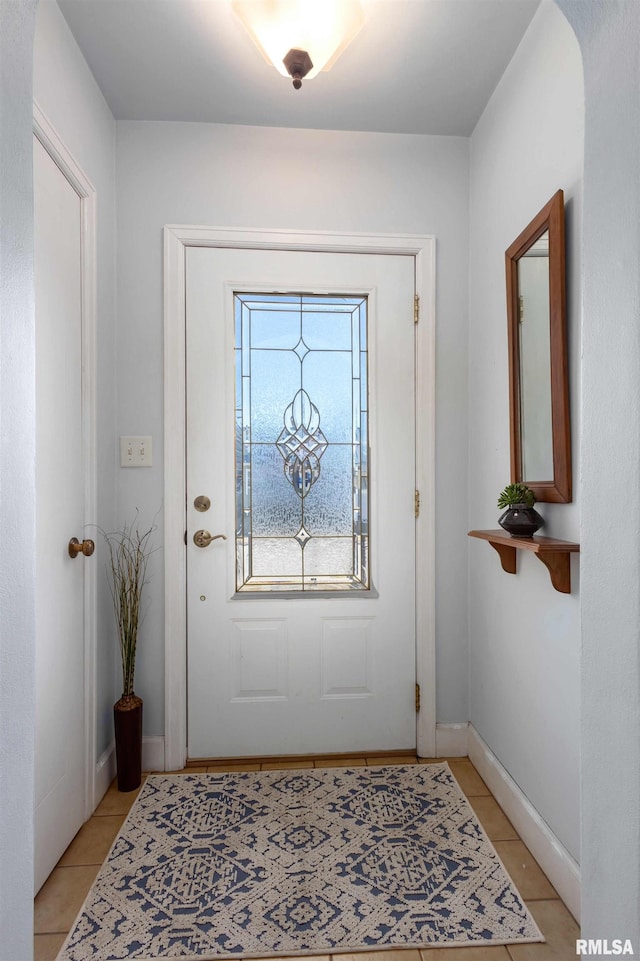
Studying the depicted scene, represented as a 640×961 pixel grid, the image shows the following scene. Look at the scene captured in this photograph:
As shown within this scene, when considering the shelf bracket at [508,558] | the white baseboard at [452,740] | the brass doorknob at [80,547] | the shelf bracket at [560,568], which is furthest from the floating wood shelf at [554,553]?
the brass doorknob at [80,547]

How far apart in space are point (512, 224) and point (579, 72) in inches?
18.7

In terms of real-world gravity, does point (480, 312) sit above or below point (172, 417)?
above

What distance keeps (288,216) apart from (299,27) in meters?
0.77

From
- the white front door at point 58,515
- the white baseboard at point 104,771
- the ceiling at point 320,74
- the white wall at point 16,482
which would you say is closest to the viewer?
the white wall at point 16,482

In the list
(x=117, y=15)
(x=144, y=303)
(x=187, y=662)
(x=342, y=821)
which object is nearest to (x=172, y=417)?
(x=144, y=303)

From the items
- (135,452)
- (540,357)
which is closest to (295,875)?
(135,452)

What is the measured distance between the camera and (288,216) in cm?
224

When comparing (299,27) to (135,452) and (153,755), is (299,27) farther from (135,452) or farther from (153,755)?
(153,755)

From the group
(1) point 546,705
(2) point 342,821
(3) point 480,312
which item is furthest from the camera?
(3) point 480,312

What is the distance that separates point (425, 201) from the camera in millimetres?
2293

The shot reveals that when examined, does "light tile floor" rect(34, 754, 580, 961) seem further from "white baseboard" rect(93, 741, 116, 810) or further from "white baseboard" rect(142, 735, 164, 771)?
"white baseboard" rect(142, 735, 164, 771)

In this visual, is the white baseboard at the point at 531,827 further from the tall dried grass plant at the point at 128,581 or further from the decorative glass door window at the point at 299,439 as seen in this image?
the tall dried grass plant at the point at 128,581

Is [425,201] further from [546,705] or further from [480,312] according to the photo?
[546,705]

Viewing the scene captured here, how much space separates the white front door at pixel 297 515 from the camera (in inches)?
87.9
